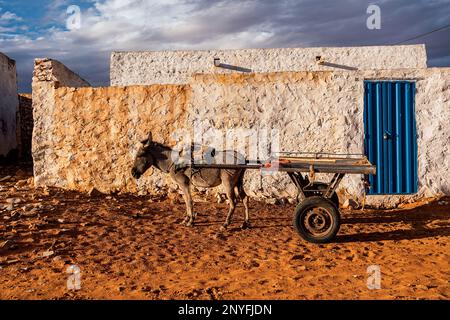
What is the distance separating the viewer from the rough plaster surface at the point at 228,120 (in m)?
8.74

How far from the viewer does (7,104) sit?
15.3 meters

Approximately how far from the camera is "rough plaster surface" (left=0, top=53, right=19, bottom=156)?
48.5ft

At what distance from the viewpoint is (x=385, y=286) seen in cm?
427

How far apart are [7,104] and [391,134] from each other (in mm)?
13754

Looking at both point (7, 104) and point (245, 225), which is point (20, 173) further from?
point (245, 225)

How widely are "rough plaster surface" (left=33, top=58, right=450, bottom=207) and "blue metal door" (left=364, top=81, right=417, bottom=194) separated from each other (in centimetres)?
17

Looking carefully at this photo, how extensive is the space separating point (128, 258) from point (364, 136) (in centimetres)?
582

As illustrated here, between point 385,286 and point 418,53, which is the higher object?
point 418,53
